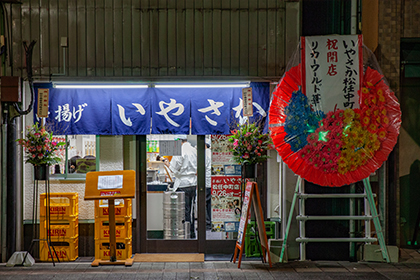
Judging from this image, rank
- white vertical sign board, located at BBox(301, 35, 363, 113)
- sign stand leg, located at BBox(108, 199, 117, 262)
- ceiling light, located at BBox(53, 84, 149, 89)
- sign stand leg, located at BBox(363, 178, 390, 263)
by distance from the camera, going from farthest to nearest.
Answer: ceiling light, located at BBox(53, 84, 149, 89) < sign stand leg, located at BBox(363, 178, 390, 263) < sign stand leg, located at BBox(108, 199, 117, 262) < white vertical sign board, located at BBox(301, 35, 363, 113)

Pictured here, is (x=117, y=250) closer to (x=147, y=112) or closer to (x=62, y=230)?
(x=62, y=230)

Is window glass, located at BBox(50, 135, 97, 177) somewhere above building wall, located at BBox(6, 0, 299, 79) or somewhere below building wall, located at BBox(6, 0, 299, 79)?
below

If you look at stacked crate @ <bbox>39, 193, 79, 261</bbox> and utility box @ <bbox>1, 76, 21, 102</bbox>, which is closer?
utility box @ <bbox>1, 76, 21, 102</bbox>

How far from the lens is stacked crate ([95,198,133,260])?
7.85 meters

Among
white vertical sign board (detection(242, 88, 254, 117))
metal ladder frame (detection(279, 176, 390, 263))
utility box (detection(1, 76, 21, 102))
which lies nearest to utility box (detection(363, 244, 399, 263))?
metal ladder frame (detection(279, 176, 390, 263))

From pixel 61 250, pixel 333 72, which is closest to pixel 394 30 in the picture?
pixel 333 72

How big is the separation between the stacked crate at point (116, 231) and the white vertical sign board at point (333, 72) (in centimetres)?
463

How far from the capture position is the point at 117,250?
7.86 m

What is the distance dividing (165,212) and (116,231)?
1.26 m

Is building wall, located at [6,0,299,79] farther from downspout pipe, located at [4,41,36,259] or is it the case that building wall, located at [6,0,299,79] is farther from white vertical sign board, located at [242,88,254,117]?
white vertical sign board, located at [242,88,254,117]

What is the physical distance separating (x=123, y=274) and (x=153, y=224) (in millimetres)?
1663

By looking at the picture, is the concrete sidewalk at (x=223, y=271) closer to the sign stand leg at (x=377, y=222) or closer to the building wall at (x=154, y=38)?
the sign stand leg at (x=377, y=222)

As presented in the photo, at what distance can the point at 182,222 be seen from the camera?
8.57 m

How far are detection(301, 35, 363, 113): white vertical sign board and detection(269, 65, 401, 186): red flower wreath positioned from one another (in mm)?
180
